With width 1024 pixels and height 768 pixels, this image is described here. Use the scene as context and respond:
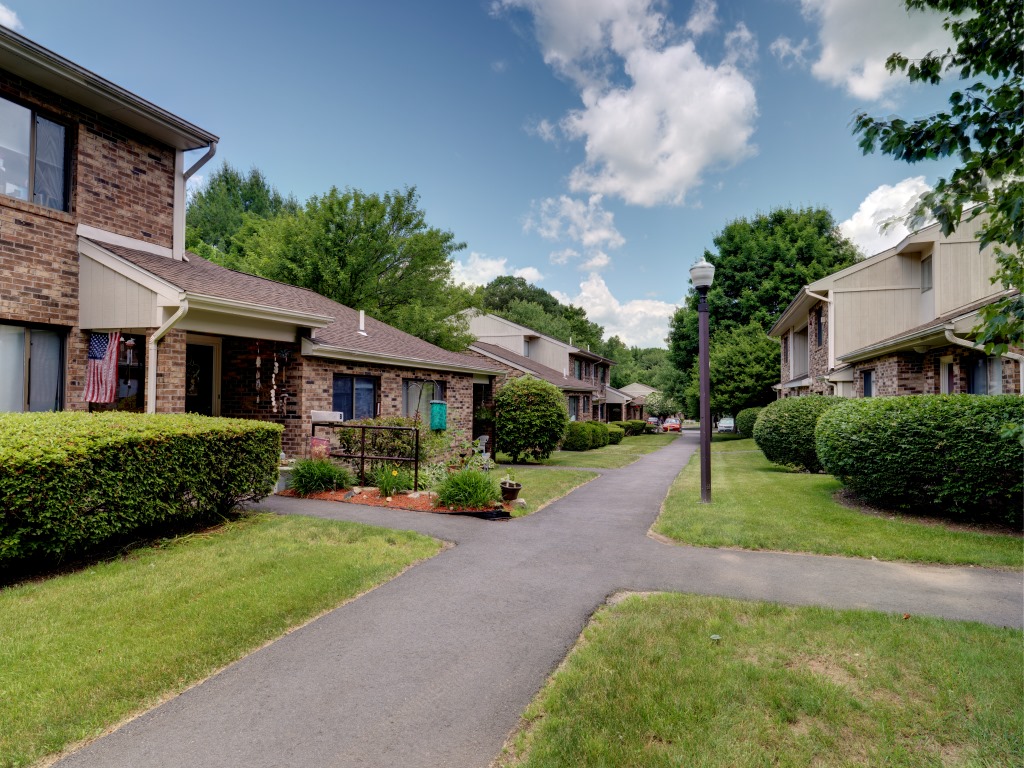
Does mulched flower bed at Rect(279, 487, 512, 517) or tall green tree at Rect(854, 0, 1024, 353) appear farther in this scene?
mulched flower bed at Rect(279, 487, 512, 517)

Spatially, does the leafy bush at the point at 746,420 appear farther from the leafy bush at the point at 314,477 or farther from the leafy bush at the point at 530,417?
the leafy bush at the point at 314,477

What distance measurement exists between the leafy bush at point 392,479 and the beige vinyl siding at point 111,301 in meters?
4.32

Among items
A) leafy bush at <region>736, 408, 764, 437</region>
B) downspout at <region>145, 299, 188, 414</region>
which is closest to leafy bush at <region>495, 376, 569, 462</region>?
downspout at <region>145, 299, 188, 414</region>

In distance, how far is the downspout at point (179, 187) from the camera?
33.7 feet

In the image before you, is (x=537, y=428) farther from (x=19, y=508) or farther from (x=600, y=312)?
(x=600, y=312)

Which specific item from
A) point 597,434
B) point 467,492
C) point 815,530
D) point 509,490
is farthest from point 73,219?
point 597,434

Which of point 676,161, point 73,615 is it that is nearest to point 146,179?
point 73,615

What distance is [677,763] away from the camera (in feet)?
8.50

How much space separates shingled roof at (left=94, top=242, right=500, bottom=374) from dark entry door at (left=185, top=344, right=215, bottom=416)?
1.87 meters

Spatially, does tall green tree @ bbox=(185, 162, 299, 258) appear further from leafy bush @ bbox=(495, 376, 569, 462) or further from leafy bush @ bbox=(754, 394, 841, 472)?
leafy bush @ bbox=(754, 394, 841, 472)

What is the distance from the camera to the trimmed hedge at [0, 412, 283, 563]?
187 inches

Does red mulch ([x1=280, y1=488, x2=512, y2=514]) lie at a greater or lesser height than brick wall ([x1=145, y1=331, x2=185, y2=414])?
lesser

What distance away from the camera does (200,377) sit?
38.8 ft

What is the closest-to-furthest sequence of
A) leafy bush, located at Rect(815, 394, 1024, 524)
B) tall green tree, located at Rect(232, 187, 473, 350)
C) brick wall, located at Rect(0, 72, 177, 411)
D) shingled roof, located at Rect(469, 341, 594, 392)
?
leafy bush, located at Rect(815, 394, 1024, 524) < brick wall, located at Rect(0, 72, 177, 411) < tall green tree, located at Rect(232, 187, 473, 350) < shingled roof, located at Rect(469, 341, 594, 392)
